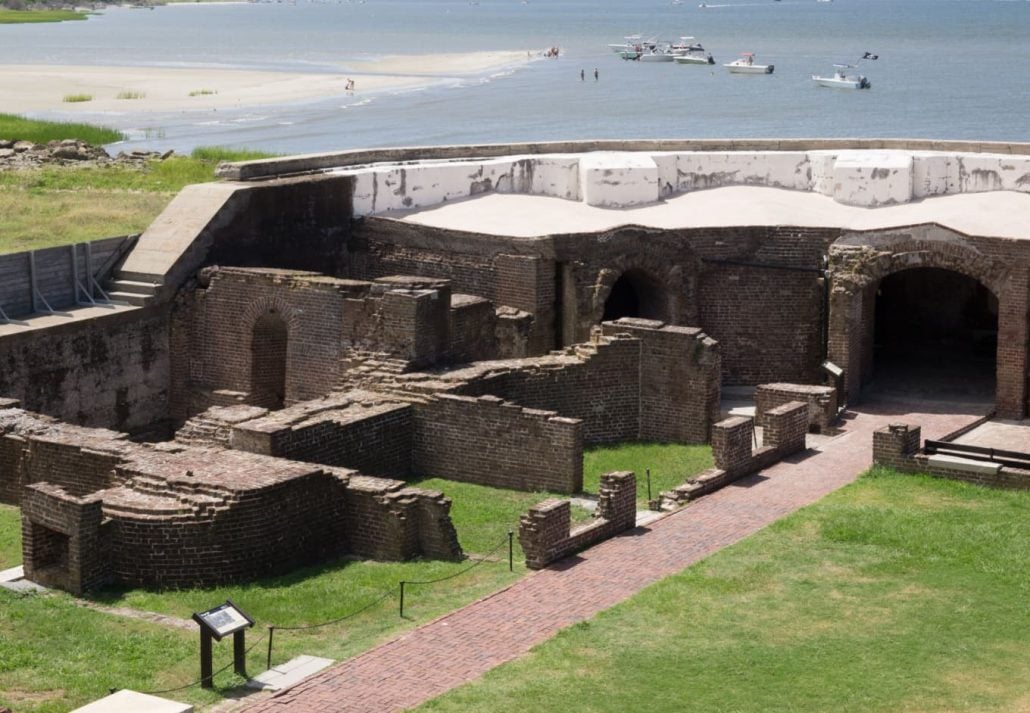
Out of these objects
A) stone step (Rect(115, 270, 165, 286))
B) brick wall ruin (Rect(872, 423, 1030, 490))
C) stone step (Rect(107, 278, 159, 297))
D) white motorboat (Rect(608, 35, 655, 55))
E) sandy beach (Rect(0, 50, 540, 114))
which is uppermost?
white motorboat (Rect(608, 35, 655, 55))

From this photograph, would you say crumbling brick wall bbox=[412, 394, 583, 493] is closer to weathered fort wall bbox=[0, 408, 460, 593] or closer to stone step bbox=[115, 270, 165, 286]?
weathered fort wall bbox=[0, 408, 460, 593]

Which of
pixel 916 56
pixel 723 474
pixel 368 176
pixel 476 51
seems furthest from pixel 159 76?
pixel 723 474

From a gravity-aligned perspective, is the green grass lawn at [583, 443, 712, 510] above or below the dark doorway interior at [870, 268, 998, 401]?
below

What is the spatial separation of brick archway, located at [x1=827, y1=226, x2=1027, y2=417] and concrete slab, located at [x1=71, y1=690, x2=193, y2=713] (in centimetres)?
1731

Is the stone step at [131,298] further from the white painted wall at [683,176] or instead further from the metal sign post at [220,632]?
the metal sign post at [220,632]

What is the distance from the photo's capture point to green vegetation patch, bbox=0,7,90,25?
167875mm

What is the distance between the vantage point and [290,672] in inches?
711

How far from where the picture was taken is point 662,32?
550 ft

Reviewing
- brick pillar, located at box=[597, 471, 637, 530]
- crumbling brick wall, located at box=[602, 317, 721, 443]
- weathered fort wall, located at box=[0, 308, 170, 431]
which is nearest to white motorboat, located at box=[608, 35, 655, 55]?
weathered fort wall, located at box=[0, 308, 170, 431]

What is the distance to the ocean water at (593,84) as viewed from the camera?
77.8 metres

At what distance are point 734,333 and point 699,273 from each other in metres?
1.24

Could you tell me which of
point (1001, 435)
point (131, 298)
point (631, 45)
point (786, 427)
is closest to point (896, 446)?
point (786, 427)

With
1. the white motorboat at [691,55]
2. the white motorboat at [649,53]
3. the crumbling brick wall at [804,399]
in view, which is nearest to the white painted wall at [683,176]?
the crumbling brick wall at [804,399]

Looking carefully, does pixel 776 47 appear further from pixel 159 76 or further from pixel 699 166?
pixel 699 166
